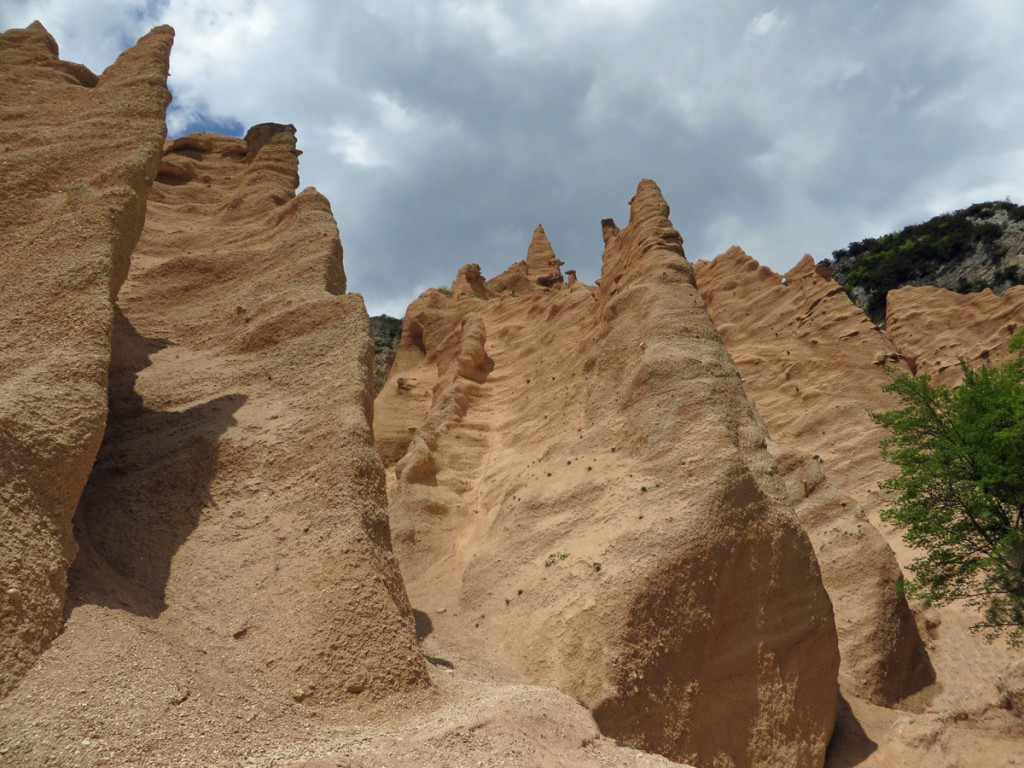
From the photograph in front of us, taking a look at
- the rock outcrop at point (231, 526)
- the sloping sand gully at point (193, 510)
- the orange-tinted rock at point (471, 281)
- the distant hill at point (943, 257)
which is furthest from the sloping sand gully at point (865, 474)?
the distant hill at point (943, 257)

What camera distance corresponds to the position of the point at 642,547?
967 centimetres

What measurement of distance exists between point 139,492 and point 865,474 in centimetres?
1874

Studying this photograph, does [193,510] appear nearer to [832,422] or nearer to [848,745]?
[848,745]

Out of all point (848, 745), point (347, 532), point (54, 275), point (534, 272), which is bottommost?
point (848, 745)

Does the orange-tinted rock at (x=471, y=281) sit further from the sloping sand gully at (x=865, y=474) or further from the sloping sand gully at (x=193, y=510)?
the sloping sand gully at (x=193, y=510)

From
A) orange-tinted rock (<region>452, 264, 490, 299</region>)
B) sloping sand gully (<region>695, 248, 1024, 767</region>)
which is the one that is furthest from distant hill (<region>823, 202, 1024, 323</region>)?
orange-tinted rock (<region>452, 264, 490, 299</region>)

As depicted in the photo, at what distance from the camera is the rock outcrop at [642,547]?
Answer: 8.85 metres

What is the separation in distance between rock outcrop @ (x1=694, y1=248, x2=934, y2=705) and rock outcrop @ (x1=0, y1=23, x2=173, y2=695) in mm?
12883

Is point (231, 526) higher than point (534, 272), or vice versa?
point (534, 272)

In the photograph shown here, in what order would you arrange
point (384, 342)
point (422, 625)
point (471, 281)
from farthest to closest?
point (384, 342)
point (471, 281)
point (422, 625)

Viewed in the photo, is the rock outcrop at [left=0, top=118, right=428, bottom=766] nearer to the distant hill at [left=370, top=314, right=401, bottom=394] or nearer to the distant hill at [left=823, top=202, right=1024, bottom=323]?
the distant hill at [left=370, top=314, right=401, bottom=394]

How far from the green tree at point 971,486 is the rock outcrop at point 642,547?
4563mm

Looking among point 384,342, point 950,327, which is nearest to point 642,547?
point 950,327

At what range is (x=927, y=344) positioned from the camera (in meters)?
26.1
